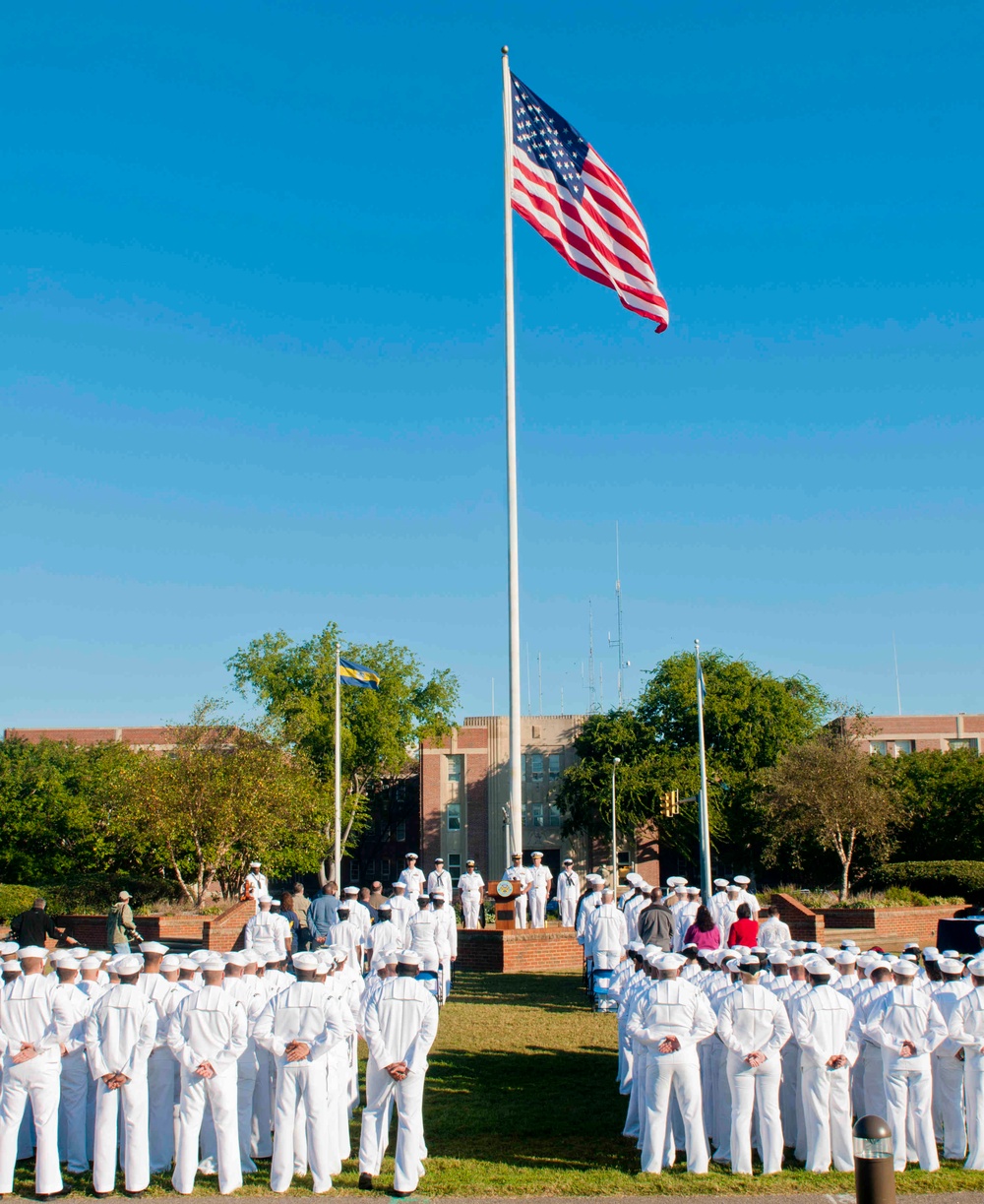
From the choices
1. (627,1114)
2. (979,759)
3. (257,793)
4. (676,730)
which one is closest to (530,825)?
(676,730)

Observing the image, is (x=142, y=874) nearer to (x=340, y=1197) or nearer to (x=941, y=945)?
(x=941, y=945)

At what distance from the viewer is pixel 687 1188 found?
9172 mm

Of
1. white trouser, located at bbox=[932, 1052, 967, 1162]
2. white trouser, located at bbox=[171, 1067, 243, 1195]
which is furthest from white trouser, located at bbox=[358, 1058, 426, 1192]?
white trouser, located at bbox=[932, 1052, 967, 1162]

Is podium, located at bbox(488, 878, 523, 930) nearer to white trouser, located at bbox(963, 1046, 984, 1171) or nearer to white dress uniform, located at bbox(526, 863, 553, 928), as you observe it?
white dress uniform, located at bbox(526, 863, 553, 928)

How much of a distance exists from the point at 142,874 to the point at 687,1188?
32538 mm

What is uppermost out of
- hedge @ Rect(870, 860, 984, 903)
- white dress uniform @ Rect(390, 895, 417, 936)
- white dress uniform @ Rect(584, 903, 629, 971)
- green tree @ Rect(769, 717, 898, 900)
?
green tree @ Rect(769, 717, 898, 900)

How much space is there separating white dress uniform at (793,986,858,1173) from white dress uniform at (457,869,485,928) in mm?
15838

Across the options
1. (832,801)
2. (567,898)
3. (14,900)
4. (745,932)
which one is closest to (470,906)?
(567,898)

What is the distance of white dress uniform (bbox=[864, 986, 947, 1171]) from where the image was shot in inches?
390

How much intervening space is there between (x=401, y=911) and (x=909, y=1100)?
31.0ft

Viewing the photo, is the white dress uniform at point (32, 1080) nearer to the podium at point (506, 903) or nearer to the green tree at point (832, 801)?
the podium at point (506, 903)

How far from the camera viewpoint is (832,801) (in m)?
36.8

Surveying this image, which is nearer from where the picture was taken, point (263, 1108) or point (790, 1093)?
point (263, 1108)

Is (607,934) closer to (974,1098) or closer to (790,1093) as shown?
(790,1093)
